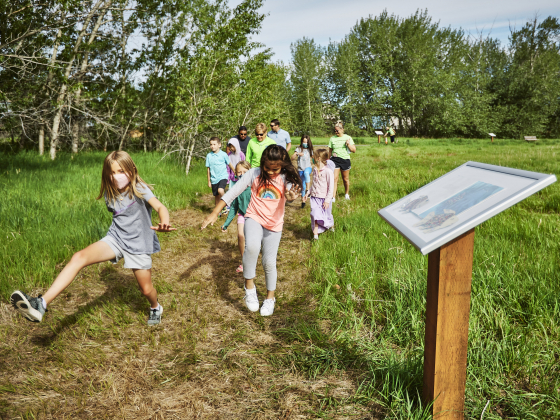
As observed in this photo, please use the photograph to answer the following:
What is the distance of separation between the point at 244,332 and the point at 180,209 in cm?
530

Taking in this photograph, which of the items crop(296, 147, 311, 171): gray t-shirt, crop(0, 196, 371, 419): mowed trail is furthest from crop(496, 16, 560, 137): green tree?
crop(0, 196, 371, 419): mowed trail

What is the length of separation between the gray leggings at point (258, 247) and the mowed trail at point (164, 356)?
1.53 ft

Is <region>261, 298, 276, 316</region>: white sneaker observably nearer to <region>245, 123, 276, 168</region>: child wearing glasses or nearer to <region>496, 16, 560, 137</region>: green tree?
<region>245, 123, 276, 168</region>: child wearing glasses

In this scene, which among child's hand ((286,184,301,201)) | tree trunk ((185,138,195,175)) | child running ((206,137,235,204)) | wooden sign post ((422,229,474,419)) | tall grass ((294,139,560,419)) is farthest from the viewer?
tree trunk ((185,138,195,175))

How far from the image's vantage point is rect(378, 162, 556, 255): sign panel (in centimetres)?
153

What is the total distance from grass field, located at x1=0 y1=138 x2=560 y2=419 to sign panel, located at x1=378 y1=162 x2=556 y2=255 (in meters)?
1.05

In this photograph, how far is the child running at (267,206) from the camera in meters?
3.67

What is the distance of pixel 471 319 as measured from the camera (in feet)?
9.77

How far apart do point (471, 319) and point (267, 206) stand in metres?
2.06

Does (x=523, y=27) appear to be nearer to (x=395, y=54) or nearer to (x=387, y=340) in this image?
(x=395, y=54)

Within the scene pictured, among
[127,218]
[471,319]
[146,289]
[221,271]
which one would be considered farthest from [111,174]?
[471,319]

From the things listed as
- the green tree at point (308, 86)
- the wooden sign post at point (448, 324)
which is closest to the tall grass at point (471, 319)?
the wooden sign post at point (448, 324)

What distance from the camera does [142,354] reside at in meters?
3.13

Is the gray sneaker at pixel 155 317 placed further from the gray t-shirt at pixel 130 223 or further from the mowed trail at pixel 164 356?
the gray t-shirt at pixel 130 223
